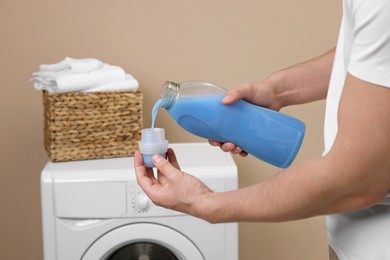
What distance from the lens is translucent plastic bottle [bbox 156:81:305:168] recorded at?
112 centimetres

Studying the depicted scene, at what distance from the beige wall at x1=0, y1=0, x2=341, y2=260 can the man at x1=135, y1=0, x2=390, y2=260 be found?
134cm

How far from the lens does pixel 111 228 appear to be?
199cm

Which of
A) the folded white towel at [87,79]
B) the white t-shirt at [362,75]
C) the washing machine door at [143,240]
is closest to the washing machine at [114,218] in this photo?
the washing machine door at [143,240]

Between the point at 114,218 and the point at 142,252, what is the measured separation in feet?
0.59

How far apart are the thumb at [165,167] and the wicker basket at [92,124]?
3.61ft

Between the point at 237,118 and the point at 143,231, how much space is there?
0.94m

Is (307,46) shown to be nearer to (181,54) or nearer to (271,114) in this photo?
(181,54)

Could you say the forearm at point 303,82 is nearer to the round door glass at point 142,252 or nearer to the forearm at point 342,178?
the forearm at point 342,178

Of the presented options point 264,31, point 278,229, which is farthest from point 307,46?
point 278,229

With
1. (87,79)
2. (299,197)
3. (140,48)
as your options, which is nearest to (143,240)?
(87,79)

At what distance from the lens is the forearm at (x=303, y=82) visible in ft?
4.22

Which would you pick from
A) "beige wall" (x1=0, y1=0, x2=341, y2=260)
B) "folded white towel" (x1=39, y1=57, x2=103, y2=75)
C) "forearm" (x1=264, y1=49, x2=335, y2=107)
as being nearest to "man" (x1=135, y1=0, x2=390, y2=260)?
"forearm" (x1=264, y1=49, x2=335, y2=107)

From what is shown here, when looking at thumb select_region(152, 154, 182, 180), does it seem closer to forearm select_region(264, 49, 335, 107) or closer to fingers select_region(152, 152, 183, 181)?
fingers select_region(152, 152, 183, 181)

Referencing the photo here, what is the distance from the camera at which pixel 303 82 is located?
1.30 m
